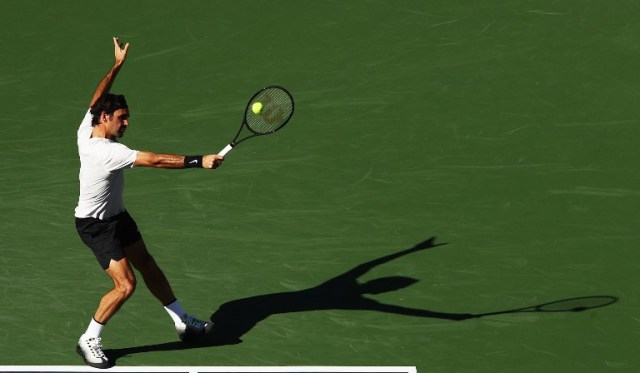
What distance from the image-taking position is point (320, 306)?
1297cm

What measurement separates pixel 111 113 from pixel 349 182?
3971 millimetres

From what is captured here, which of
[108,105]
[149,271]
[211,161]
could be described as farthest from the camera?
[149,271]

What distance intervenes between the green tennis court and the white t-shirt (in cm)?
125

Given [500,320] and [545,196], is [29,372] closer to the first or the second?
[500,320]

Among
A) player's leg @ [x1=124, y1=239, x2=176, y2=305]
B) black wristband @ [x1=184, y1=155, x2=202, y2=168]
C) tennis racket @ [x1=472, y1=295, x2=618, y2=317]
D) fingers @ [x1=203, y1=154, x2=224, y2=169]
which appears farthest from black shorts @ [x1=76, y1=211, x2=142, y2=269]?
tennis racket @ [x1=472, y1=295, x2=618, y2=317]

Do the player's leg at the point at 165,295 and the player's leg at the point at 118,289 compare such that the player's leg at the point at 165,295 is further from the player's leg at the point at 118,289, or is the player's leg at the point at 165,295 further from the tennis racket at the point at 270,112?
the tennis racket at the point at 270,112

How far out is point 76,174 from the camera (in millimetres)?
15570

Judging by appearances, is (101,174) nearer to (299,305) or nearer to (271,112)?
(271,112)

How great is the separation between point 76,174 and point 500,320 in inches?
→ 208

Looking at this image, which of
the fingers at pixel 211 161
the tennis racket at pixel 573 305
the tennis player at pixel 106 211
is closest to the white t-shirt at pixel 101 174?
the tennis player at pixel 106 211

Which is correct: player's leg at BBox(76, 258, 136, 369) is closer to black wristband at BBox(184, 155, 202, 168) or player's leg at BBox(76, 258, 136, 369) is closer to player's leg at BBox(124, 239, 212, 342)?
player's leg at BBox(124, 239, 212, 342)

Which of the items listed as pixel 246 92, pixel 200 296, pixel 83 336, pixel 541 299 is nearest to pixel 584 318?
pixel 541 299

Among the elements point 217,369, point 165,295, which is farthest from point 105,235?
point 217,369

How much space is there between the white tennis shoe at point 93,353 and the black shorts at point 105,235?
0.63 metres
